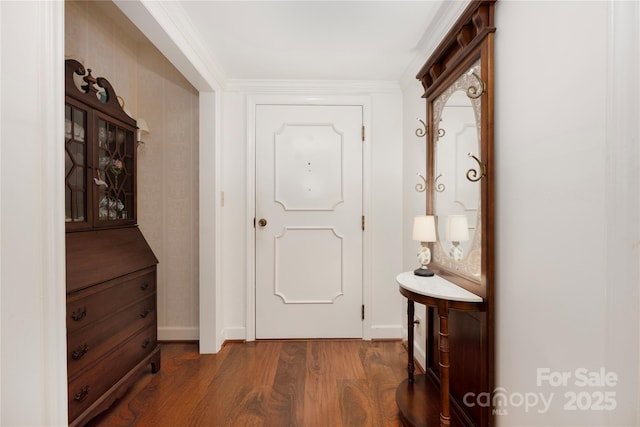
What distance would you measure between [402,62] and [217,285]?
7.46 feet

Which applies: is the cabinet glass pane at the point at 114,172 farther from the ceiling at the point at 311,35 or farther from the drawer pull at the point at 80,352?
the ceiling at the point at 311,35

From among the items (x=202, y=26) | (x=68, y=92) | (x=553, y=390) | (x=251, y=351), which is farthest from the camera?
(x=251, y=351)

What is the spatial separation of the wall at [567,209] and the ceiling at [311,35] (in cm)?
69

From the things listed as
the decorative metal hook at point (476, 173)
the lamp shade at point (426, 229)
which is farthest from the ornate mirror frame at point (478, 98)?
the lamp shade at point (426, 229)

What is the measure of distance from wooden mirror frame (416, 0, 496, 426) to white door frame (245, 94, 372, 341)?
37.2 inches

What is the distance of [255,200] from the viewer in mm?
2744

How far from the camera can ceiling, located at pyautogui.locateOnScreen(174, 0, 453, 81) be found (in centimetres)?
174

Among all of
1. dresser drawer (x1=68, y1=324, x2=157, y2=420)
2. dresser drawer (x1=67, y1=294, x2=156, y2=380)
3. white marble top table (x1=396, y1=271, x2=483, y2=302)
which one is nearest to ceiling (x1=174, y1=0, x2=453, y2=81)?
white marble top table (x1=396, y1=271, x2=483, y2=302)

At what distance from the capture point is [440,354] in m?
1.50

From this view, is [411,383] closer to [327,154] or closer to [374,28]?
[327,154]

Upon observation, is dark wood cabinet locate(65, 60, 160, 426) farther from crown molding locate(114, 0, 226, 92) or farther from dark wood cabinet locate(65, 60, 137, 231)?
crown molding locate(114, 0, 226, 92)

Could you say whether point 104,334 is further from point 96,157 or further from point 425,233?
point 425,233

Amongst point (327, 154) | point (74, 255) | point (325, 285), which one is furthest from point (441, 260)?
point (74, 255)

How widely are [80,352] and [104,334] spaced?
0.18 meters
